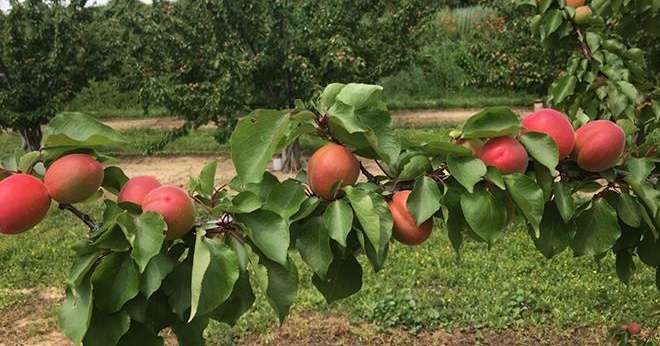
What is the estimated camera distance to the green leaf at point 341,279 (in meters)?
0.94

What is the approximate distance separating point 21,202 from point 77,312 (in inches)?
5.9

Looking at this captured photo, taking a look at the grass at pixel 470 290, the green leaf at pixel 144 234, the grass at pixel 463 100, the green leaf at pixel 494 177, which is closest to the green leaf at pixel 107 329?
the green leaf at pixel 144 234

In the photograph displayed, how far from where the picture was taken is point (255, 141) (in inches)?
31.8

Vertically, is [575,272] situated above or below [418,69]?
above

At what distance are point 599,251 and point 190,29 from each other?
6.64m

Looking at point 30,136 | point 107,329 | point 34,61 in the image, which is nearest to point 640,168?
point 107,329

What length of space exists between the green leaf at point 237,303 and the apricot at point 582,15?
45.8 inches

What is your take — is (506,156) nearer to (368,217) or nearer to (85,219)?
(368,217)

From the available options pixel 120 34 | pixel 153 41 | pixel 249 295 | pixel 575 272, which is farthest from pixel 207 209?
pixel 120 34

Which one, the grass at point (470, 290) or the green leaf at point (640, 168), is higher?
the green leaf at point (640, 168)

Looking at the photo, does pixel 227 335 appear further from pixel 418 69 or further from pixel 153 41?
pixel 418 69

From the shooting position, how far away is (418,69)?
12.0m

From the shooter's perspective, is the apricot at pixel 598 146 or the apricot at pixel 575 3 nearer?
the apricot at pixel 598 146

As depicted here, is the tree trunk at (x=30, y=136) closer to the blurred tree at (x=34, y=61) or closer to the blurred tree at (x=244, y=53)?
the blurred tree at (x=34, y=61)
